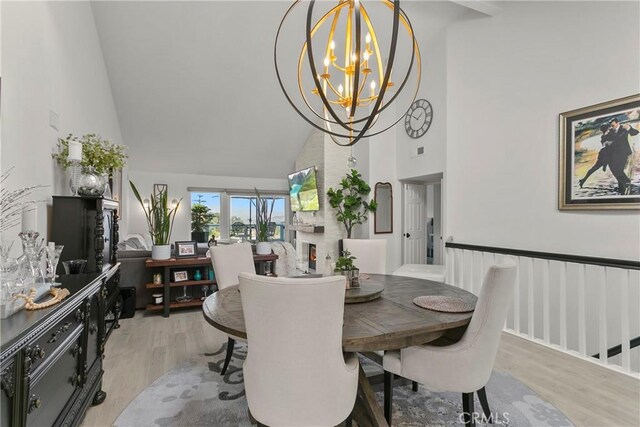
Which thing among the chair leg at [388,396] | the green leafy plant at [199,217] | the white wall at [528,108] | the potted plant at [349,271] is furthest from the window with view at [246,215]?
the chair leg at [388,396]

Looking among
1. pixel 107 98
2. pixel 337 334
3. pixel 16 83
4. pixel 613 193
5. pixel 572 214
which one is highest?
pixel 107 98

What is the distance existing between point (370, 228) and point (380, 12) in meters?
3.41

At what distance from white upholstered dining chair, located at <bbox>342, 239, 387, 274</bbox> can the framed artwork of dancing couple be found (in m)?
2.06

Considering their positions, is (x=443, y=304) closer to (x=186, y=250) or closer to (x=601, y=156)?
(x=601, y=156)

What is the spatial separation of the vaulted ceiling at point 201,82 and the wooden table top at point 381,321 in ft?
13.5

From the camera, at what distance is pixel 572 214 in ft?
10.7

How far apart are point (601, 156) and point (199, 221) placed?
787 centimetres

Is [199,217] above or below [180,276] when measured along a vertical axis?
above

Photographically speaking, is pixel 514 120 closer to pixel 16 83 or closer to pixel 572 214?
pixel 572 214

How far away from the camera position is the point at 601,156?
306 centimetres

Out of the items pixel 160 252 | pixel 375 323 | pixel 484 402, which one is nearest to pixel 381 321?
pixel 375 323

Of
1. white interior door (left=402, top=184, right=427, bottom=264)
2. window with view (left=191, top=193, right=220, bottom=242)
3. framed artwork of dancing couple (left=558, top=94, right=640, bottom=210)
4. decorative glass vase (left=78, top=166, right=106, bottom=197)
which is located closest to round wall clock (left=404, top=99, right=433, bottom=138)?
white interior door (left=402, top=184, right=427, bottom=264)

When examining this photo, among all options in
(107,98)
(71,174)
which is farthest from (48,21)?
(107,98)

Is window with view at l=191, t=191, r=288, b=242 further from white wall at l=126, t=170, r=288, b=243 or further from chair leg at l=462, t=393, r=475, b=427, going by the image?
chair leg at l=462, t=393, r=475, b=427
